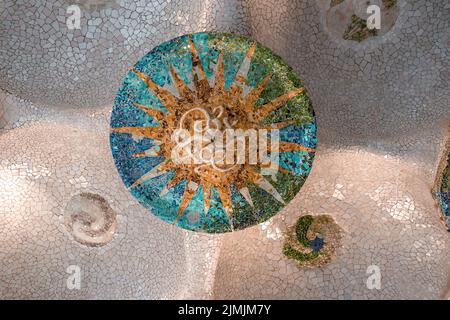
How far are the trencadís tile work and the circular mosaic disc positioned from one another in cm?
114

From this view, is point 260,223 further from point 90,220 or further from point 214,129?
point 90,220

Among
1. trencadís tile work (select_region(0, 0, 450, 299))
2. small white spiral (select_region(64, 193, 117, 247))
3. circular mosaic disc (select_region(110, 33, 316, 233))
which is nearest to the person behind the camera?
circular mosaic disc (select_region(110, 33, 316, 233))

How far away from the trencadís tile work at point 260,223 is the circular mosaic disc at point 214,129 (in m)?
1.14

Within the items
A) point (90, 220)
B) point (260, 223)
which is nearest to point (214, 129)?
point (260, 223)

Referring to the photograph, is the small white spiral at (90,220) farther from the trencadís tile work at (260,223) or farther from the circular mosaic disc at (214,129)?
the circular mosaic disc at (214,129)

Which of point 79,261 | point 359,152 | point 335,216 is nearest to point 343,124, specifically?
point 359,152

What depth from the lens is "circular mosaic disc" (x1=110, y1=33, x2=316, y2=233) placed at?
5.88m

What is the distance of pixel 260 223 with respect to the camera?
7012mm

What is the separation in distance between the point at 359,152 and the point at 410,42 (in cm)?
178

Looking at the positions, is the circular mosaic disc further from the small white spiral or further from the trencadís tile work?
the small white spiral

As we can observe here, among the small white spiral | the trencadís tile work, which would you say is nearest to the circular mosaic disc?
the trencadís tile work

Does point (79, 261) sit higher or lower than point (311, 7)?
lower
